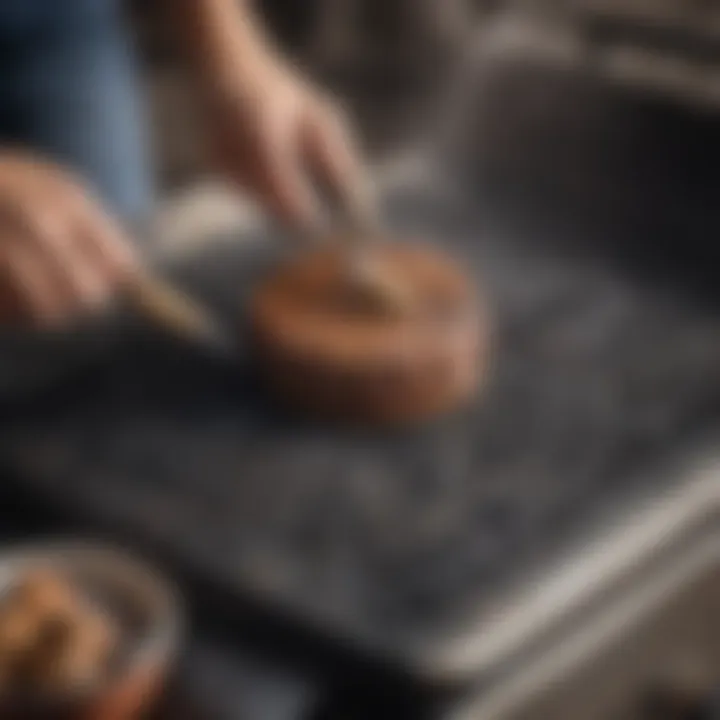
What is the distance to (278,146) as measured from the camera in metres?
0.83

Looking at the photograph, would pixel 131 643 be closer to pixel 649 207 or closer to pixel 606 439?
pixel 606 439

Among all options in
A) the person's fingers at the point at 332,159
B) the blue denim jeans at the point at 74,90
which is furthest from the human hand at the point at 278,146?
the blue denim jeans at the point at 74,90

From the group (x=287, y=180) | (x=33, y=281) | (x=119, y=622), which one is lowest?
(x=119, y=622)

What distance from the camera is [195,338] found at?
0.76 metres

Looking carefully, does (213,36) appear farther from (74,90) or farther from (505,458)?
(505,458)

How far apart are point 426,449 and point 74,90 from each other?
371 millimetres

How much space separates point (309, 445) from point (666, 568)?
0.15m

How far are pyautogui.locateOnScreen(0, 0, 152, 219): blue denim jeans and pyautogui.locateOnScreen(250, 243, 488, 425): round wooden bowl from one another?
23cm

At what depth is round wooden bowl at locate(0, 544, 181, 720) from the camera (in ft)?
1.65

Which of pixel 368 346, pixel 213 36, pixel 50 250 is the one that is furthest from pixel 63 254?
pixel 213 36

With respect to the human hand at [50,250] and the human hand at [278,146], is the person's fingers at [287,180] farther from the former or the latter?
the human hand at [50,250]

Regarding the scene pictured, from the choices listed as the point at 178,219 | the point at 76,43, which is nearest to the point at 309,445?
the point at 178,219

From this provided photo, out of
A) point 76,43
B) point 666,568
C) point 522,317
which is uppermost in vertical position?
point 76,43

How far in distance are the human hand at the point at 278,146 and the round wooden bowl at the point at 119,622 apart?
298mm
